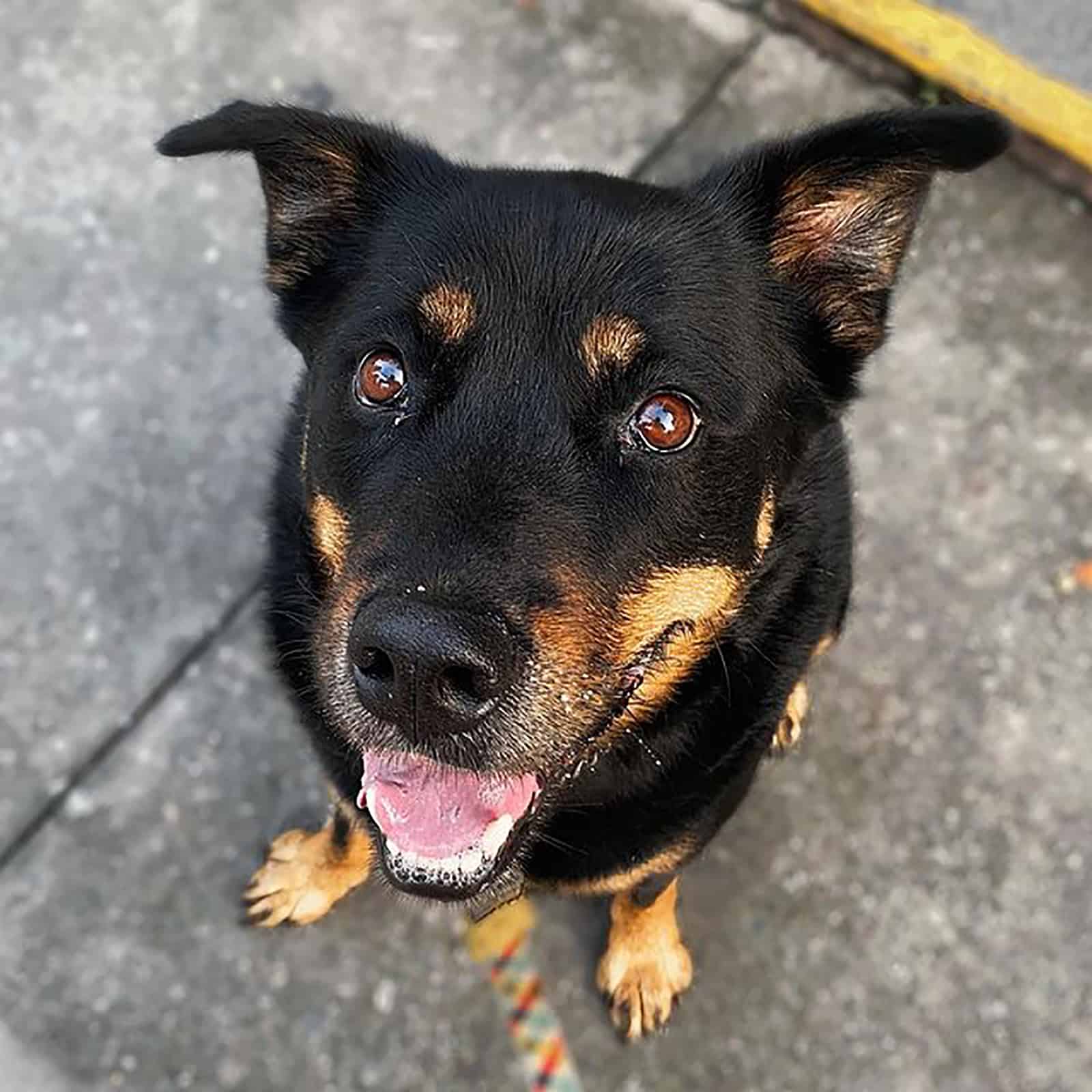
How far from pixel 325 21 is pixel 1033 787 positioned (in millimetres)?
2954

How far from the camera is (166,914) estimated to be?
3.03 m

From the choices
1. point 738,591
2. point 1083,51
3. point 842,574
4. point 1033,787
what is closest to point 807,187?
point 738,591

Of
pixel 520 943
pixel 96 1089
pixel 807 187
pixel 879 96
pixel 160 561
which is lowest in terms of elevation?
pixel 96 1089

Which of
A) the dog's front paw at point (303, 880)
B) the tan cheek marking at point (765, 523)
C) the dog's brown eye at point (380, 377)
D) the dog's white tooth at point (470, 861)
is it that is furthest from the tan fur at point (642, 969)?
the dog's brown eye at point (380, 377)

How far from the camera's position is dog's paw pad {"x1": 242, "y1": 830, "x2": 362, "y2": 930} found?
116 inches

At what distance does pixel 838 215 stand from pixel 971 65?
202cm

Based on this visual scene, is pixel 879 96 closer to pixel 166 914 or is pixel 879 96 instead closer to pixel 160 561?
pixel 160 561

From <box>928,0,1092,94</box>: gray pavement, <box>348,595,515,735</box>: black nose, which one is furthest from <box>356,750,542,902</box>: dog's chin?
<box>928,0,1092,94</box>: gray pavement

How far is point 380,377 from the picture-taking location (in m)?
2.09

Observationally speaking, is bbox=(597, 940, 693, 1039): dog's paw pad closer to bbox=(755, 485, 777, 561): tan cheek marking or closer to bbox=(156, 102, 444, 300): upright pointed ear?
bbox=(755, 485, 777, 561): tan cheek marking

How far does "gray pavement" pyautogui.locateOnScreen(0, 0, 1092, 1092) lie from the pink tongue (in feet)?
3.17

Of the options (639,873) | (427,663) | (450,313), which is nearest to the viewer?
(427,663)

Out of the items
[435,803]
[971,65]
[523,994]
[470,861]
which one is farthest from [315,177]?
[971,65]

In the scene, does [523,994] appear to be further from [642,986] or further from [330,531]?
[330,531]
